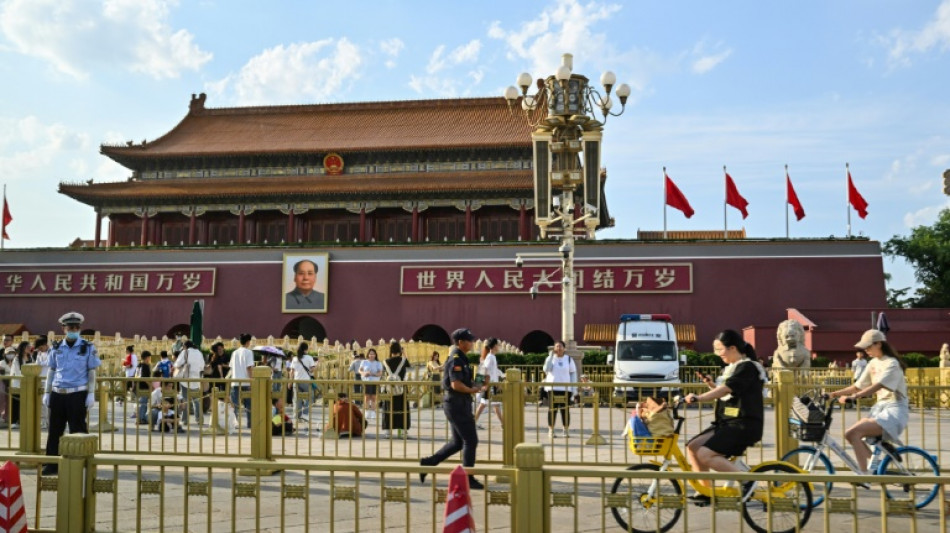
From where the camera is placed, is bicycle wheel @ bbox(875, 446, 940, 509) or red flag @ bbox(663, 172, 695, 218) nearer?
bicycle wheel @ bbox(875, 446, 940, 509)

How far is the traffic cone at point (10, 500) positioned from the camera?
459 centimetres

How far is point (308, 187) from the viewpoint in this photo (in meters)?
34.8

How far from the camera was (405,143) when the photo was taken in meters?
35.4

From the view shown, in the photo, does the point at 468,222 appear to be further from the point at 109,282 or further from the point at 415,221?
the point at 109,282

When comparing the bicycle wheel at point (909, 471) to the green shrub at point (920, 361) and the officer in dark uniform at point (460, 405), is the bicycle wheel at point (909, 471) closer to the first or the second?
the officer in dark uniform at point (460, 405)

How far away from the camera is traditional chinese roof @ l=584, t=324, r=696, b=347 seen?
28.2 metres

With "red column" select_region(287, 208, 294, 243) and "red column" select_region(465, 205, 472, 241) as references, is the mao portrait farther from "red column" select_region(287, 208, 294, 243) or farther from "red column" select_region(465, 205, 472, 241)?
"red column" select_region(465, 205, 472, 241)

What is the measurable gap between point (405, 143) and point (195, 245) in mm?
9096

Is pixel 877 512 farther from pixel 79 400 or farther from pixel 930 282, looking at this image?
pixel 930 282

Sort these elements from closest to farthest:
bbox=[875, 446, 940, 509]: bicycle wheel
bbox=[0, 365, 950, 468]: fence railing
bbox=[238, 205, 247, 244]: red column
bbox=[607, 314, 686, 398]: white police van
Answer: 1. bbox=[875, 446, 940, 509]: bicycle wheel
2. bbox=[0, 365, 950, 468]: fence railing
3. bbox=[607, 314, 686, 398]: white police van
4. bbox=[238, 205, 247, 244]: red column

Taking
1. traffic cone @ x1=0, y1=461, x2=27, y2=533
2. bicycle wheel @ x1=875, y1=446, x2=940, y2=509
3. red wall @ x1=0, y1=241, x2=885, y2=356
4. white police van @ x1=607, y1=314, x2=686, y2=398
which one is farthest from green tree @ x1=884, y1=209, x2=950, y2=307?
traffic cone @ x1=0, y1=461, x2=27, y2=533

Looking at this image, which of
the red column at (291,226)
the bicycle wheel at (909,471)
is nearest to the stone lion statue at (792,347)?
the bicycle wheel at (909,471)

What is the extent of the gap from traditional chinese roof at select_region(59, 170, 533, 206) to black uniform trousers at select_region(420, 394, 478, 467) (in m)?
26.0

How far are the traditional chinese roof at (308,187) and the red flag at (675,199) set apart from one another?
5.99 metres
